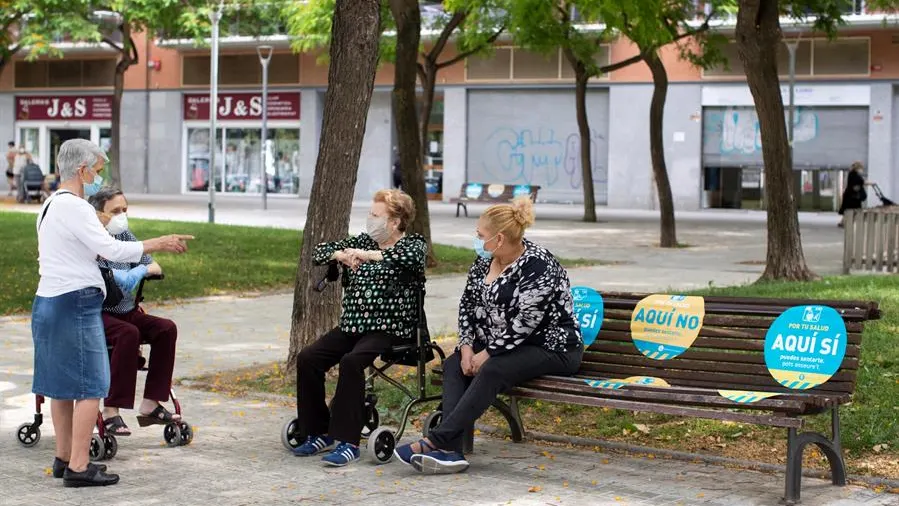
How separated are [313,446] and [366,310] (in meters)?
0.75

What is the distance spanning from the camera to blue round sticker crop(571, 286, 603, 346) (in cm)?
727

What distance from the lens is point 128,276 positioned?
7.16m

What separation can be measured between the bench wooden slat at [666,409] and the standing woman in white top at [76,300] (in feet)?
5.95

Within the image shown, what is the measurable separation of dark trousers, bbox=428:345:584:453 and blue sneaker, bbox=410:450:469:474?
4 cm

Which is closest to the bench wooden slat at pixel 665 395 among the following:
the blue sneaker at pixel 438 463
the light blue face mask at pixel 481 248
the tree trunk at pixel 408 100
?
the blue sneaker at pixel 438 463

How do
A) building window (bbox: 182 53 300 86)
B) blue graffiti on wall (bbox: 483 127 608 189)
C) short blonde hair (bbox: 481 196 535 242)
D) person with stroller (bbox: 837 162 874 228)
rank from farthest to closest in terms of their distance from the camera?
1. building window (bbox: 182 53 300 86)
2. blue graffiti on wall (bbox: 483 127 608 189)
3. person with stroller (bbox: 837 162 874 228)
4. short blonde hair (bbox: 481 196 535 242)

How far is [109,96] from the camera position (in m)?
51.1

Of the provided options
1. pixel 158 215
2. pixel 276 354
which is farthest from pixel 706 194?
pixel 276 354

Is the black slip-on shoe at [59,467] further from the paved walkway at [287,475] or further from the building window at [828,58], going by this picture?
the building window at [828,58]

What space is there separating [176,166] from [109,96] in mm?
4203

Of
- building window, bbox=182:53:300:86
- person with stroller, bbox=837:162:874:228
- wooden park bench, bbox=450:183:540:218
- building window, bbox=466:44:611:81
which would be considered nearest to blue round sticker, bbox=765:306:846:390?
person with stroller, bbox=837:162:874:228

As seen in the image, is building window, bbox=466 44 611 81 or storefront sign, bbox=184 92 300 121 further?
storefront sign, bbox=184 92 300 121

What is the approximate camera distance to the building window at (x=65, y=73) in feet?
168

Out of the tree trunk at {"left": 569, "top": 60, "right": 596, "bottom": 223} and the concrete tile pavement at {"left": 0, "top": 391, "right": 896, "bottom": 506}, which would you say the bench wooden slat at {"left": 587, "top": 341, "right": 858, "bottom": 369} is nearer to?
the concrete tile pavement at {"left": 0, "top": 391, "right": 896, "bottom": 506}
